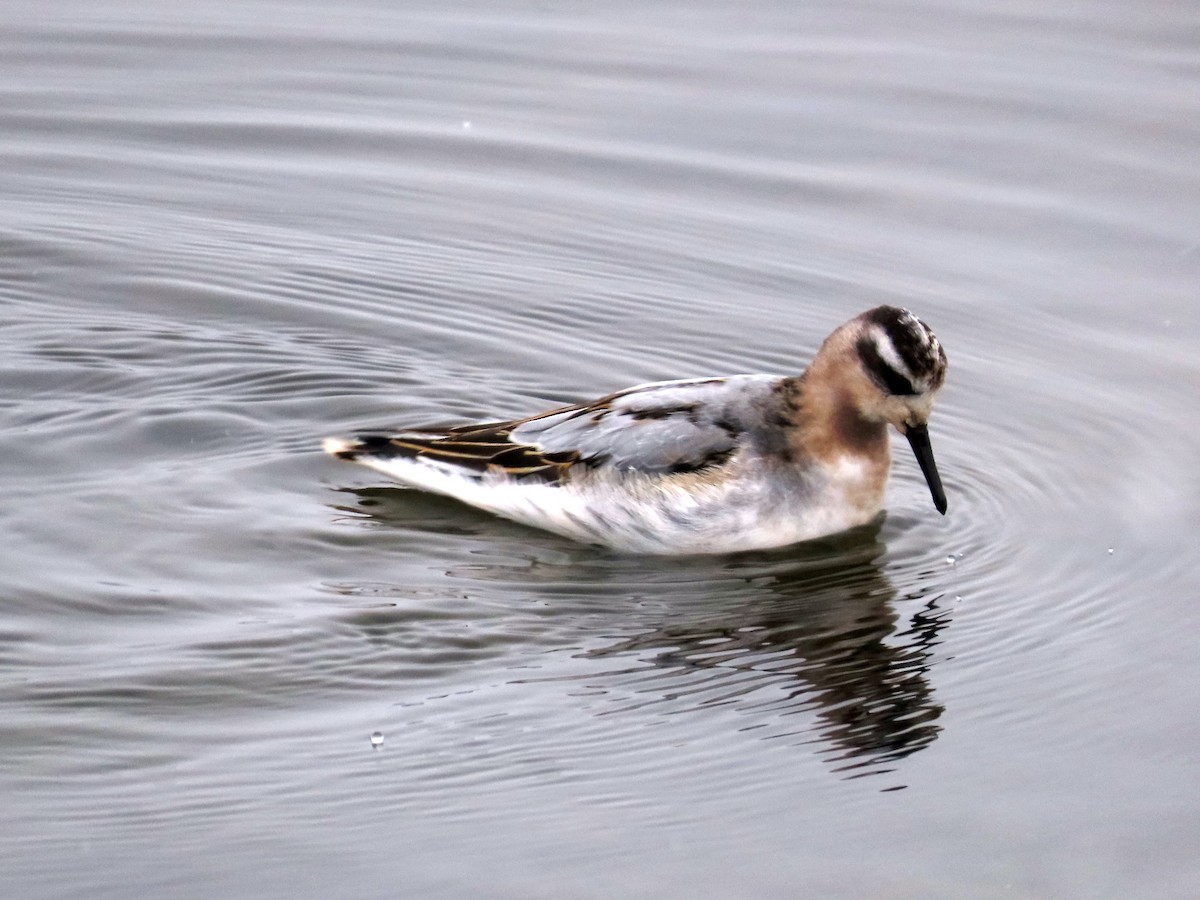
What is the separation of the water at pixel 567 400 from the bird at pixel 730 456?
190 millimetres

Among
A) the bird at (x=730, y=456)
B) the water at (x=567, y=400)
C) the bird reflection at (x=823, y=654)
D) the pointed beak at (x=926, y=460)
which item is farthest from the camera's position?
the pointed beak at (x=926, y=460)

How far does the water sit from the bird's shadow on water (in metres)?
0.03

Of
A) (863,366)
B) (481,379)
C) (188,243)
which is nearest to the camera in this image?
(863,366)

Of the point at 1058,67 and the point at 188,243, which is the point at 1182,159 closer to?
the point at 1058,67

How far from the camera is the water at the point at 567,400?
21.6 ft

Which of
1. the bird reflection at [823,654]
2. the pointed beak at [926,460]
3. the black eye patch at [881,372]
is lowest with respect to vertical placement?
the bird reflection at [823,654]

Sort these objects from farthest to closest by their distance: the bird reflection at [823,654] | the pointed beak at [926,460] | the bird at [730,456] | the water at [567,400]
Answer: the pointed beak at [926,460]
the bird at [730,456]
the bird reflection at [823,654]
the water at [567,400]

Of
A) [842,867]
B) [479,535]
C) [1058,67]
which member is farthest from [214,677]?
[1058,67]

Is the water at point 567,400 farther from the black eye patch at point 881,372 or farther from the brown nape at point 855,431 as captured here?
the black eye patch at point 881,372

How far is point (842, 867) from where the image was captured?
6309mm

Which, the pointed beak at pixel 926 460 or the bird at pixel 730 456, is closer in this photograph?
the bird at pixel 730 456

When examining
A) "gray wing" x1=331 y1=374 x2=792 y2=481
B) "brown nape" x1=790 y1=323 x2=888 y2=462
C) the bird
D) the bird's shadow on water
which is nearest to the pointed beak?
the bird

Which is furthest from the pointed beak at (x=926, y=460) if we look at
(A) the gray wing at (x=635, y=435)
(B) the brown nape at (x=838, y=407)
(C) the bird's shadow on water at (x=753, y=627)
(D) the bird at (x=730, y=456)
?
(A) the gray wing at (x=635, y=435)

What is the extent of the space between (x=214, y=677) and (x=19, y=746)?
32.5 inches
